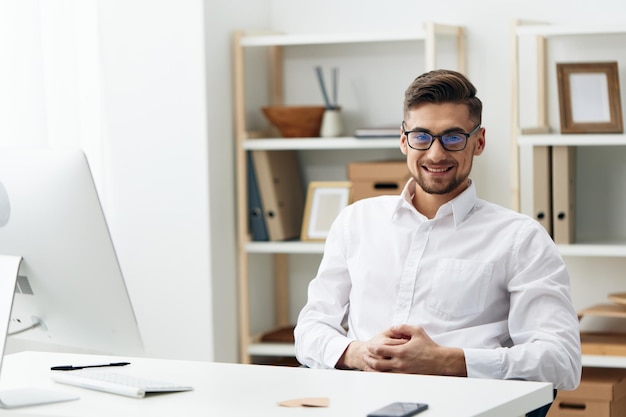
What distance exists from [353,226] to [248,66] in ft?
5.24

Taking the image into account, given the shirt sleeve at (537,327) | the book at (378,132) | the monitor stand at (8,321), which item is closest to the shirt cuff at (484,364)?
the shirt sleeve at (537,327)

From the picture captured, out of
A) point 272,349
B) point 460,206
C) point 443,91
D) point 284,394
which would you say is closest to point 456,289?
point 460,206

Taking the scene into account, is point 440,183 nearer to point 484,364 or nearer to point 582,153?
point 484,364

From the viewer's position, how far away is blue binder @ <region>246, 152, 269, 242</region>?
3.82 metres

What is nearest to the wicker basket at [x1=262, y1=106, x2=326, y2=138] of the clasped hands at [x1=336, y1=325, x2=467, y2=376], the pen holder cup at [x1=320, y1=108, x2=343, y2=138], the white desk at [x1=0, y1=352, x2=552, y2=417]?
the pen holder cup at [x1=320, y1=108, x2=343, y2=138]

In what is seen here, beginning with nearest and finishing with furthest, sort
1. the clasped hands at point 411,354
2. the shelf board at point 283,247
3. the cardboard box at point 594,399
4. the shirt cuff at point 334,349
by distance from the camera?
the clasped hands at point 411,354, the shirt cuff at point 334,349, the cardboard box at point 594,399, the shelf board at point 283,247

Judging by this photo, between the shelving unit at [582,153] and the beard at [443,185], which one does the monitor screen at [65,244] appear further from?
the shelving unit at [582,153]

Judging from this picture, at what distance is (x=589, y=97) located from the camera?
136 inches

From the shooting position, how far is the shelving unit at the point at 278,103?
3.66 metres

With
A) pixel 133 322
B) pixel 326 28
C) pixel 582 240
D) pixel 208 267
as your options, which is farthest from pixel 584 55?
pixel 133 322

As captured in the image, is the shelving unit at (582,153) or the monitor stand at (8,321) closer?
the monitor stand at (8,321)

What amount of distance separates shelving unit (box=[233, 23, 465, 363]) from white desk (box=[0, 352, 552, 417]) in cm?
176

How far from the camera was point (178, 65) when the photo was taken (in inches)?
143

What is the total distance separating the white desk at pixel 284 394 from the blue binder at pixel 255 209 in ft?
5.91
